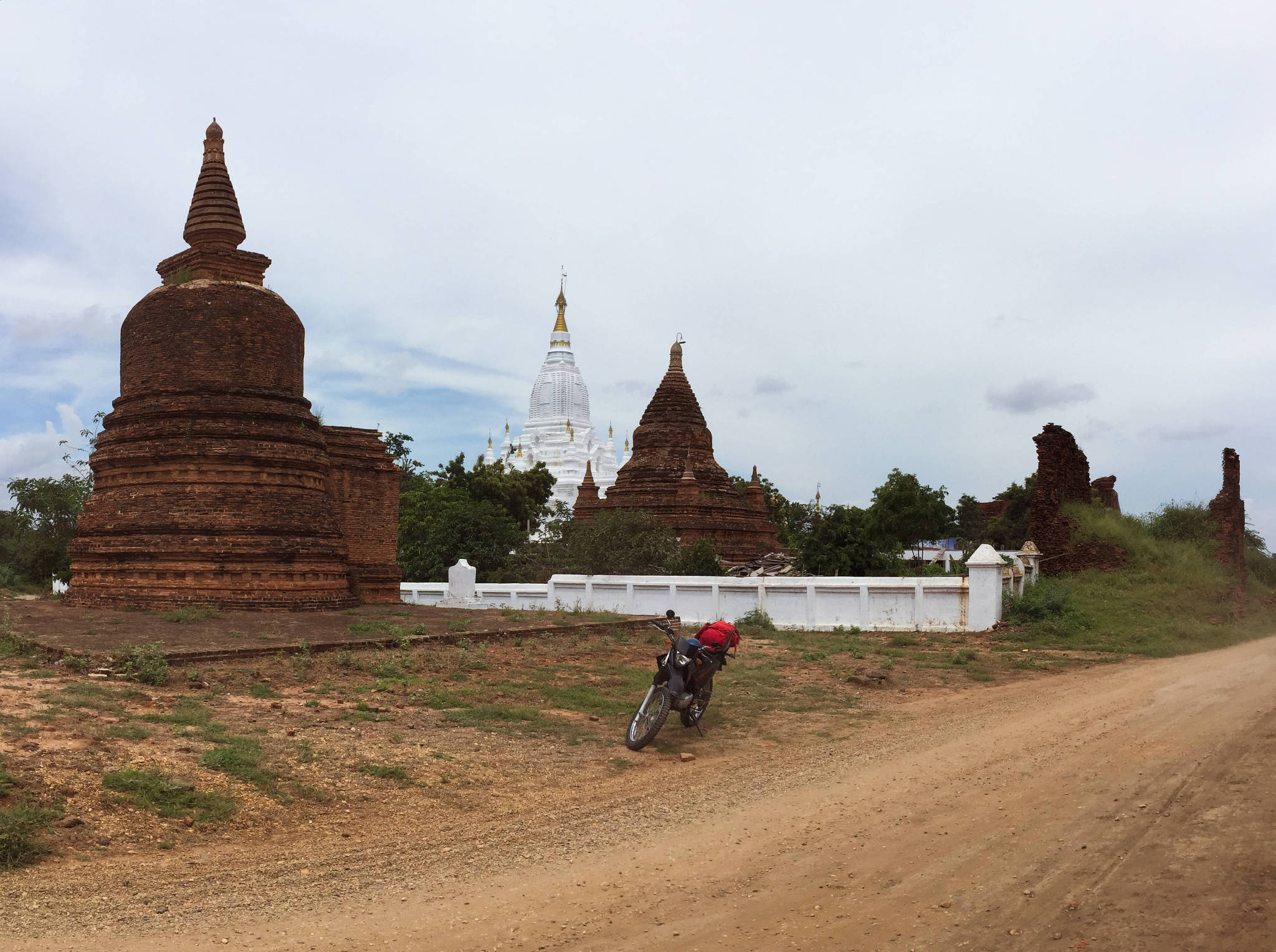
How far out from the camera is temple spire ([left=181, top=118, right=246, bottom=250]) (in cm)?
2011

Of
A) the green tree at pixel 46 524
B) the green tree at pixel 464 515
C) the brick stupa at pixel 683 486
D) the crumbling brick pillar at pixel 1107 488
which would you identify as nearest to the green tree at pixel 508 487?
the green tree at pixel 464 515

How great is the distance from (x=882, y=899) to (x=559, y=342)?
65.2 meters

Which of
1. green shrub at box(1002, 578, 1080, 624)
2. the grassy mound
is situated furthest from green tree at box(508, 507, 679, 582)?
the grassy mound

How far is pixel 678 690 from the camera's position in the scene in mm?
9578

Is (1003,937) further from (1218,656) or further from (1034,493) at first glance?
(1034,493)

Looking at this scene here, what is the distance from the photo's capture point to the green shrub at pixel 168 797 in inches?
264

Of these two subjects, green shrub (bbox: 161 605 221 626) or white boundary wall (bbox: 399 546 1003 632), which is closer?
green shrub (bbox: 161 605 221 626)

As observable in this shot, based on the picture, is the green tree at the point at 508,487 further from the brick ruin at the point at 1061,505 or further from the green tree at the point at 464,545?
the brick ruin at the point at 1061,505

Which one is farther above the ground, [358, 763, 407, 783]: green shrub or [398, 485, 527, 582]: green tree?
[398, 485, 527, 582]: green tree

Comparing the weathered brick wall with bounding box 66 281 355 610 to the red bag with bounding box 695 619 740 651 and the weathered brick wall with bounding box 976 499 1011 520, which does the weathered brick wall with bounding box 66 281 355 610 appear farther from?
the weathered brick wall with bounding box 976 499 1011 520

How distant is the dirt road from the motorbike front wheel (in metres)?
0.82

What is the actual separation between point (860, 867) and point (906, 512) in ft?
132

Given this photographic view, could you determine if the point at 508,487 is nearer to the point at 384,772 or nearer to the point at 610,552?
the point at 610,552

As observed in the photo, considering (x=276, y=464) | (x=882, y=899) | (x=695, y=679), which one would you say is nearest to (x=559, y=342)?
(x=276, y=464)
